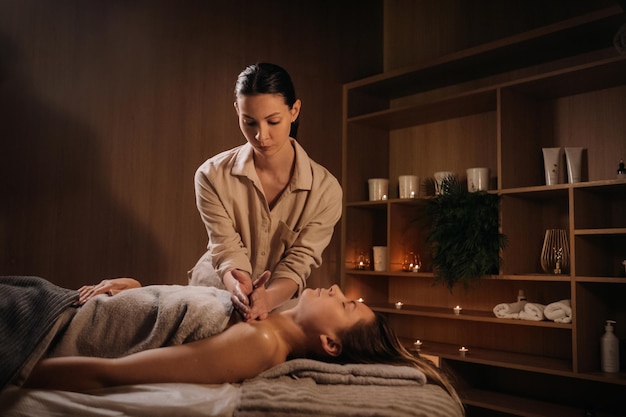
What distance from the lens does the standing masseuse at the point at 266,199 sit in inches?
76.1

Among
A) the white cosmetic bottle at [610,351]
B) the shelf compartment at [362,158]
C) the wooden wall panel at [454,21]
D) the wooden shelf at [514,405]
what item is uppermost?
the wooden wall panel at [454,21]

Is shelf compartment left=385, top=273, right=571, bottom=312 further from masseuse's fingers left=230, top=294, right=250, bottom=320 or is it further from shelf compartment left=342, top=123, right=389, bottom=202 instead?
masseuse's fingers left=230, top=294, right=250, bottom=320

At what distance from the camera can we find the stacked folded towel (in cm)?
259

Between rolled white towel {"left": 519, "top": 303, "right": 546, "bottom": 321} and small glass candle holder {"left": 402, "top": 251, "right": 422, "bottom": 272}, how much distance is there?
2.40 feet

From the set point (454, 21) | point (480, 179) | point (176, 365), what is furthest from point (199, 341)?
point (454, 21)

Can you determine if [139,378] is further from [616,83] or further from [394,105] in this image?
[394,105]

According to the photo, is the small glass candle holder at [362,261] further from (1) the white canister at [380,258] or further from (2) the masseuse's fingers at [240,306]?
(2) the masseuse's fingers at [240,306]

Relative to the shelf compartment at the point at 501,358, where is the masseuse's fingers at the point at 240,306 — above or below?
above

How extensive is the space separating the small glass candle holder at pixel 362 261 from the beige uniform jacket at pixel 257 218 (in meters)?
1.37

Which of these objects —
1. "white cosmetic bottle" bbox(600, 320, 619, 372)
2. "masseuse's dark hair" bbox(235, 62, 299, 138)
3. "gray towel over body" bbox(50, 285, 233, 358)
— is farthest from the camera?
"white cosmetic bottle" bbox(600, 320, 619, 372)

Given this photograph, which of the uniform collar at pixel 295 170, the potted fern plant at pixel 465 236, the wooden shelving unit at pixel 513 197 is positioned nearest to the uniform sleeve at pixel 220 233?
the uniform collar at pixel 295 170

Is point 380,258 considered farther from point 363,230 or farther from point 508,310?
point 508,310

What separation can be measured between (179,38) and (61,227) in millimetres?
1064

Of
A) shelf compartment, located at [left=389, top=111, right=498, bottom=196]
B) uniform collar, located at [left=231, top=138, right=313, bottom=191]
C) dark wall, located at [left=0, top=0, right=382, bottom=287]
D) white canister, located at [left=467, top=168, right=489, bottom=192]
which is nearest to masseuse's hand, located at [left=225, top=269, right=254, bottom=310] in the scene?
uniform collar, located at [left=231, top=138, right=313, bottom=191]
